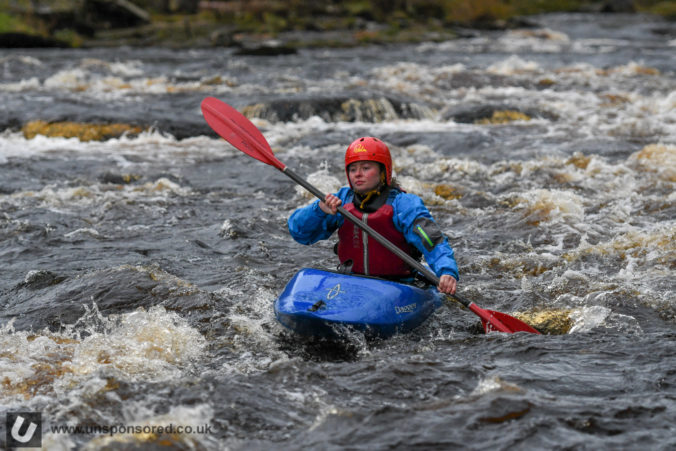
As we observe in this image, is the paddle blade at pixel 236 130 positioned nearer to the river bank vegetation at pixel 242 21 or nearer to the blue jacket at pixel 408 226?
the blue jacket at pixel 408 226

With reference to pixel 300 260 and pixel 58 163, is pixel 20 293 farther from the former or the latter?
pixel 58 163

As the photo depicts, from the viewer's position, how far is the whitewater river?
364 centimetres

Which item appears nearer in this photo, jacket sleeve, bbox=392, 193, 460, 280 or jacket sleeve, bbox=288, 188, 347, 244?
jacket sleeve, bbox=392, 193, 460, 280

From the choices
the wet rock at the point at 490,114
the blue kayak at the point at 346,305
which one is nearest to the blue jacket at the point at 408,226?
the blue kayak at the point at 346,305

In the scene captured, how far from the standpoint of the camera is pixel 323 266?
666cm

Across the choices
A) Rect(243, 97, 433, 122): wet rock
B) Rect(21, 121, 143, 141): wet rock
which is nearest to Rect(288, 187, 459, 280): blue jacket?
Rect(21, 121, 143, 141): wet rock

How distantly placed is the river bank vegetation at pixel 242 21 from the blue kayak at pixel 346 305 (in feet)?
65.0

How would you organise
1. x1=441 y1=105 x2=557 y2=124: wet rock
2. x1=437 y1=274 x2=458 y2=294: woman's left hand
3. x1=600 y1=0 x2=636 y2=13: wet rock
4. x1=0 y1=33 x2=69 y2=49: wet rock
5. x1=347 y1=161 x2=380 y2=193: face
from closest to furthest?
1. x1=437 y1=274 x2=458 y2=294: woman's left hand
2. x1=347 y1=161 x2=380 y2=193: face
3. x1=441 y1=105 x2=557 y2=124: wet rock
4. x1=0 y1=33 x2=69 y2=49: wet rock
5. x1=600 y1=0 x2=636 y2=13: wet rock

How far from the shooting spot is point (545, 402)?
3715 millimetres

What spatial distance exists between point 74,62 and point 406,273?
16.8 metres

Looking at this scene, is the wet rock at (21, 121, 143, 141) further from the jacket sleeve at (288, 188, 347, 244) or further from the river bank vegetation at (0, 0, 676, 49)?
the river bank vegetation at (0, 0, 676, 49)

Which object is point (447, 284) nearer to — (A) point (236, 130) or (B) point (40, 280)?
(A) point (236, 130)

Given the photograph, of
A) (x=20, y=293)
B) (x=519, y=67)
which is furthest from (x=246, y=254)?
(x=519, y=67)
